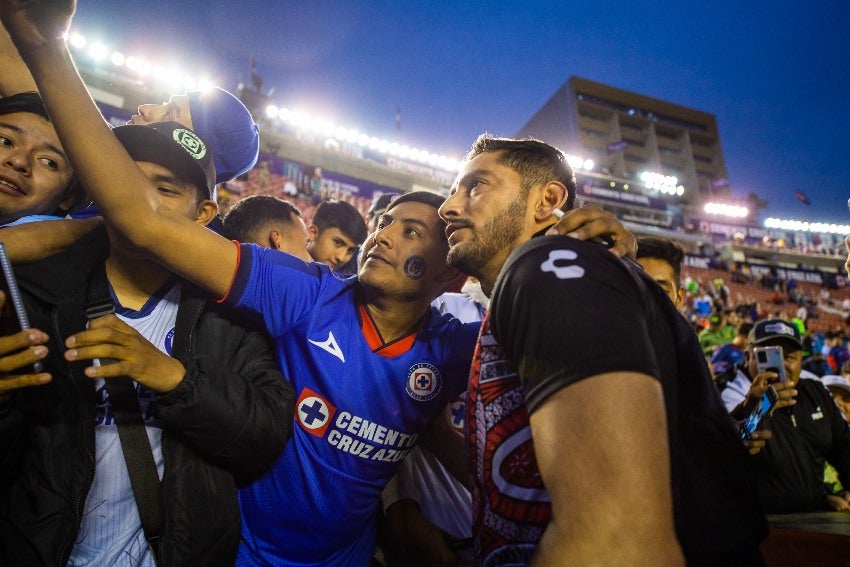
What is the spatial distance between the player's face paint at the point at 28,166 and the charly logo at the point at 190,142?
1.79ft

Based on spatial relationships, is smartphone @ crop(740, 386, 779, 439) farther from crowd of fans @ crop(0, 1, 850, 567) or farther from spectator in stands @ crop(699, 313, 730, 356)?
spectator in stands @ crop(699, 313, 730, 356)

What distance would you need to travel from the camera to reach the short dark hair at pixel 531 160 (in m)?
1.77

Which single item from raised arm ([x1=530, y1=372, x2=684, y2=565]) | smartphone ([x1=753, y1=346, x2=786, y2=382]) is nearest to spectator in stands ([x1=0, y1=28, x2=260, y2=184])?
raised arm ([x1=530, y1=372, x2=684, y2=565])

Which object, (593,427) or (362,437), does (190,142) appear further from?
(593,427)

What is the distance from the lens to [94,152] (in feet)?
4.01

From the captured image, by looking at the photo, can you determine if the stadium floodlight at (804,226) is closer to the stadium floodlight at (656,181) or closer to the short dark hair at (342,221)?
the stadium floodlight at (656,181)

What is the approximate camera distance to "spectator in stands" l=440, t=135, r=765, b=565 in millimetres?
759

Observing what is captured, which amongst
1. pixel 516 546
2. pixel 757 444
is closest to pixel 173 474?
pixel 516 546

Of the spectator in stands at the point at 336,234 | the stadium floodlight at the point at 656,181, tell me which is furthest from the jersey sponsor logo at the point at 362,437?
the stadium floodlight at the point at 656,181

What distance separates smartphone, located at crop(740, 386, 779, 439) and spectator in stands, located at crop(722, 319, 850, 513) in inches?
47.8

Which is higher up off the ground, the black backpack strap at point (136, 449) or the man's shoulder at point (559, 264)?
the man's shoulder at point (559, 264)

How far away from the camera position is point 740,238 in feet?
140

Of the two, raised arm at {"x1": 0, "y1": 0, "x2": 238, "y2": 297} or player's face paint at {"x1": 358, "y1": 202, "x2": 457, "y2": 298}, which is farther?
player's face paint at {"x1": 358, "y1": 202, "x2": 457, "y2": 298}

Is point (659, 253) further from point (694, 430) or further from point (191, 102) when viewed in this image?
point (191, 102)
